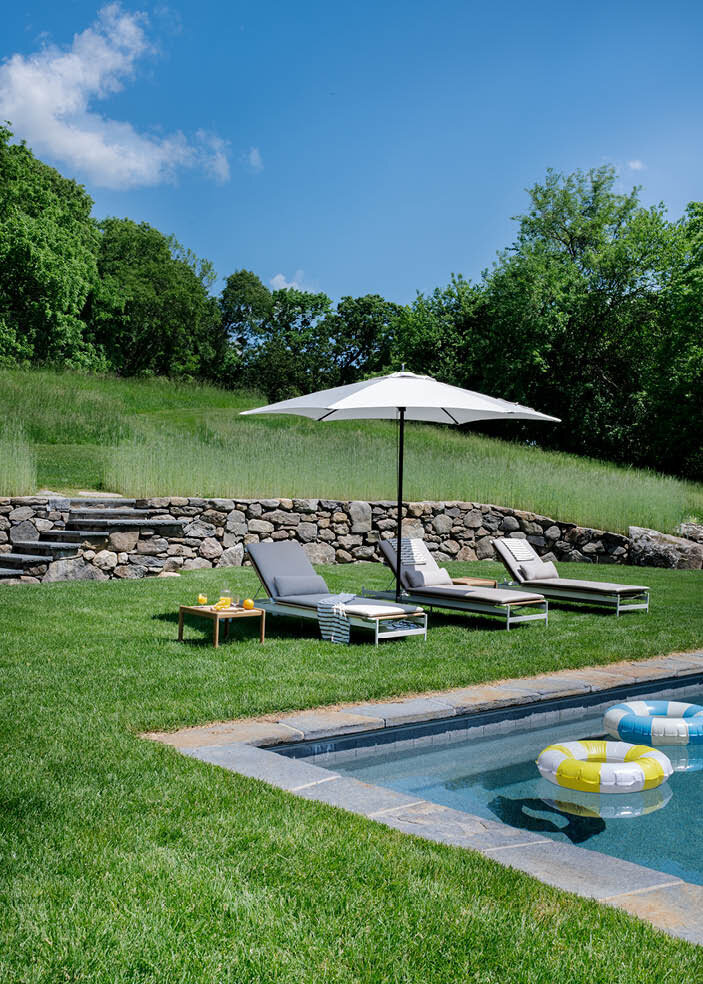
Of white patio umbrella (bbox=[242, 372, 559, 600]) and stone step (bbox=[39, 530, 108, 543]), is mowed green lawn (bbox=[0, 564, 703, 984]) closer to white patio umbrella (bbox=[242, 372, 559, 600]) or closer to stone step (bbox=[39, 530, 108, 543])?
white patio umbrella (bbox=[242, 372, 559, 600])

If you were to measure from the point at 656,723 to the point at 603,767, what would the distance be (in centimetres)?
107

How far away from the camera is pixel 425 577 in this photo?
29.6 ft

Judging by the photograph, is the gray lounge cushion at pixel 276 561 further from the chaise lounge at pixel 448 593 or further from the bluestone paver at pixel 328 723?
the bluestone paver at pixel 328 723

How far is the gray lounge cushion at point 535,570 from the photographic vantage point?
9703 millimetres

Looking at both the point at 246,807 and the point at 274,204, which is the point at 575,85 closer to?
the point at 246,807

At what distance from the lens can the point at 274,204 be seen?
30.9 m

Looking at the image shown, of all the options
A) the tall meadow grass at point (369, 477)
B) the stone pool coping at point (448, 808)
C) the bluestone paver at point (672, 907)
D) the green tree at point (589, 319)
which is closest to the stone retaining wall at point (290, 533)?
the tall meadow grass at point (369, 477)

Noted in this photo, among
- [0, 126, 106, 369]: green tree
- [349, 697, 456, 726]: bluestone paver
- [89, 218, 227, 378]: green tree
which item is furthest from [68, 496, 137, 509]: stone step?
[89, 218, 227, 378]: green tree

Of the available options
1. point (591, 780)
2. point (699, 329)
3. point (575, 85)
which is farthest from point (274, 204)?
point (591, 780)

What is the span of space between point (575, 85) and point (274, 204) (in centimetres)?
1878

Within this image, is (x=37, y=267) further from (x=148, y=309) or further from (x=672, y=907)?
(x=672, y=907)

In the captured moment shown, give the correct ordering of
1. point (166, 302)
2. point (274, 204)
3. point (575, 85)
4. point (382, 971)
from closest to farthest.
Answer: point (382, 971) → point (575, 85) → point (274, 204) → point (166, 302)

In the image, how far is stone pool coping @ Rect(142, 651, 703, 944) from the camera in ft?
9.02

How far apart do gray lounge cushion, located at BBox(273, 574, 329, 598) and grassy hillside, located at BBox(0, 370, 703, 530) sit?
4.50 m
